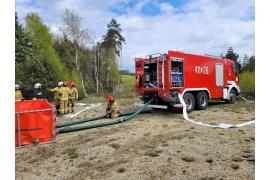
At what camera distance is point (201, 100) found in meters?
11.5

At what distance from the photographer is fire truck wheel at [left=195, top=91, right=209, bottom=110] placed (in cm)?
1124

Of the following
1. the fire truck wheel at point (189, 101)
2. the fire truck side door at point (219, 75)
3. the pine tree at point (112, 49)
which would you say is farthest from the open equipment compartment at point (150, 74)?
the pine tree at point (112, 49)

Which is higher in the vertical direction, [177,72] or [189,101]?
[177,72]

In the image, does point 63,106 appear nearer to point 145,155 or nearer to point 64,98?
point 64,98

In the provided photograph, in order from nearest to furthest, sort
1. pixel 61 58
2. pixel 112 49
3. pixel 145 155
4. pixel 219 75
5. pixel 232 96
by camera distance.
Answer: pixel 145 155 < pixel 219 75 < pixel 232 96 < pixel 61 58 < pixel 112 49

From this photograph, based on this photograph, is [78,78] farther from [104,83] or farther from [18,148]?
[18,148]

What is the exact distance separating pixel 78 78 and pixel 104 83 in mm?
5526

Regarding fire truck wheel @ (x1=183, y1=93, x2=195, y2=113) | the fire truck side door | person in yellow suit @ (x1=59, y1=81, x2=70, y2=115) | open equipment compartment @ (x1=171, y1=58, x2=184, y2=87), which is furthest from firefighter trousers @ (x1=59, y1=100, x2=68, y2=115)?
the fire truck side door

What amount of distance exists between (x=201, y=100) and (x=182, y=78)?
181cm

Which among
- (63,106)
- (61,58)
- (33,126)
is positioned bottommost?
(33,126)

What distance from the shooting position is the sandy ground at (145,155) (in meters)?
4.17

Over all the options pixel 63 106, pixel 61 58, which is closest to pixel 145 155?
pixel 63 106

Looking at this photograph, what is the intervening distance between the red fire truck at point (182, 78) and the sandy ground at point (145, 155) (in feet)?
9.45
